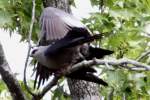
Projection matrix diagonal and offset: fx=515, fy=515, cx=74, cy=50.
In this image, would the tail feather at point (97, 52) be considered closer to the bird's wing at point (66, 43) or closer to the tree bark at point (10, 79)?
the bird's wing at point (66, 43)

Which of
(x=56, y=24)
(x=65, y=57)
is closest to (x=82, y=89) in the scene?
(x=65, y=57)

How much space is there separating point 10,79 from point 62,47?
0.30 metres

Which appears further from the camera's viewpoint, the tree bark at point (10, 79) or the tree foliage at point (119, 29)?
the tree foliage at point (119, 29)

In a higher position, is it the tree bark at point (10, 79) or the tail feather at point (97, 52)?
the tail feather at point (97, 52)

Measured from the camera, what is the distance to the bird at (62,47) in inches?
101

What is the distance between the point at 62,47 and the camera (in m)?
2.59

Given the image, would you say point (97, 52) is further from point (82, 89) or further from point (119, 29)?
point (82, 89)

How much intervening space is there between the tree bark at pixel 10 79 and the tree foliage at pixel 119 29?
0.28 metres

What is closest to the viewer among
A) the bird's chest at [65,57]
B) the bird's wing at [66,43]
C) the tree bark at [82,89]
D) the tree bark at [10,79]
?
the bird's wing at [66,43]

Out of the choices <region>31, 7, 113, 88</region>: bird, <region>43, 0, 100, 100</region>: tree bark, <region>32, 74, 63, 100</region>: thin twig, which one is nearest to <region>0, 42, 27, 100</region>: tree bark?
<region>32, 74, 63, 100</region>: thin twig

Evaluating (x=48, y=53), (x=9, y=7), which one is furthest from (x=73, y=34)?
(x=9, y=7)

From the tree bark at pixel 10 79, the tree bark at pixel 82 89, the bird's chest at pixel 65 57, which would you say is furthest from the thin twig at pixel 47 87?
the tree bark at pixel 82 89

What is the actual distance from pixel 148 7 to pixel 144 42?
39 centimetres

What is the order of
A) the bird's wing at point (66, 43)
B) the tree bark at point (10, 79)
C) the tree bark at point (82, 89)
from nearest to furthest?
the bird's wing at point (66, 43) < the tree bark at point (10, 79) < the tree bark at point (82, 89)
